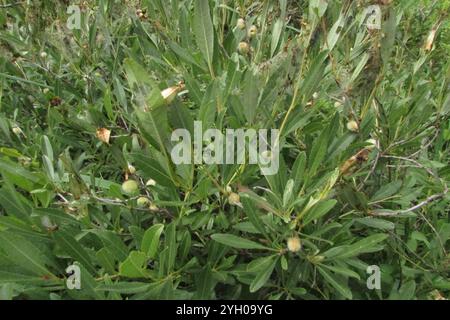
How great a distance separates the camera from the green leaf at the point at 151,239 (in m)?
→ 0.75

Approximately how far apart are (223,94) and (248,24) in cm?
40

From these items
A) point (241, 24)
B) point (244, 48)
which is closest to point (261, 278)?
point (244, 48)

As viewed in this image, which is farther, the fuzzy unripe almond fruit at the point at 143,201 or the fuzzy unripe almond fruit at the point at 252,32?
the fuzzy unripe almond fruit at the point at 252,32

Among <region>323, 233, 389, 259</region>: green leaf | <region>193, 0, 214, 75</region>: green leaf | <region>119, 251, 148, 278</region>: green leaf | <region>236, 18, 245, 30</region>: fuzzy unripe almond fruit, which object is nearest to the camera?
<region>119, 251, 148, 278</region>: green leaf

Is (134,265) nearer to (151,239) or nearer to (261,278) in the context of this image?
(151,239)

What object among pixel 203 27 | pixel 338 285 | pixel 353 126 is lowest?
pixel 338 285

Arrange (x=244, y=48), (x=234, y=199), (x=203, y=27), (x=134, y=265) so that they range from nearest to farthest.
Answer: (x=134, y=265), (x=234, y=199), (x=203, y=27), (x=244, y=48)

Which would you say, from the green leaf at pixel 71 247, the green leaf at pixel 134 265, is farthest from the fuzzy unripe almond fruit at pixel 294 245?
the green leaf at pixel 71 247

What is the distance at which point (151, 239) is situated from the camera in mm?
755

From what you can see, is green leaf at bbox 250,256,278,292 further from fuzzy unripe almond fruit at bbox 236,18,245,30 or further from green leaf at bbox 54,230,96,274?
fuzzy unripe almond fruit at bbox 236,18,245,30

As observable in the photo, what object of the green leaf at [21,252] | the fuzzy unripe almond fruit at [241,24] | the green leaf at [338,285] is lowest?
the green leaf at [338,285]

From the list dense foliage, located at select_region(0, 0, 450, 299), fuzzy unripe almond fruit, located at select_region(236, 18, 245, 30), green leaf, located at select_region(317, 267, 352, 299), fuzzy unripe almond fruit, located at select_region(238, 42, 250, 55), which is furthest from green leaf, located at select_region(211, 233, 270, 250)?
fuzzy unripe almond fruit, located at select_region(236, 18, 245, 30)

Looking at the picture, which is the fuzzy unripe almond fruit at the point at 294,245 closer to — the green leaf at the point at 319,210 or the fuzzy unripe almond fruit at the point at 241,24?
the green leaf at the point at 319,210

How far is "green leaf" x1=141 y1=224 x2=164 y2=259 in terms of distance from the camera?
29.6 inches
